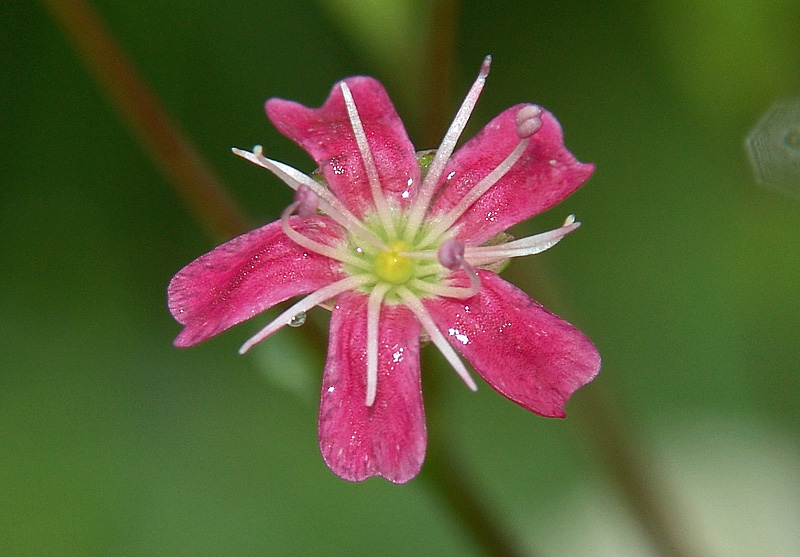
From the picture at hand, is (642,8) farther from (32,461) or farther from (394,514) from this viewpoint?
(32,461)

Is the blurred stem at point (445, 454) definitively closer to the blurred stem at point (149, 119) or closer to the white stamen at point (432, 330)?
the white stamen at point (432, 330)

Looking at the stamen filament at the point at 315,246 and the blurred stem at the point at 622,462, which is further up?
the stamen filament at the point at 315,246

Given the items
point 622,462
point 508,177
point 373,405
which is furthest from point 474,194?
point 622,462

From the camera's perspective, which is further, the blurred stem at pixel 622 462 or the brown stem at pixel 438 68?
the blurred stem at pixel 622 462

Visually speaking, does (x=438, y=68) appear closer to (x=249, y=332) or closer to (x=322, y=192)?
(x=322, y=192)

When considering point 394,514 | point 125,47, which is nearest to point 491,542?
point 394,514

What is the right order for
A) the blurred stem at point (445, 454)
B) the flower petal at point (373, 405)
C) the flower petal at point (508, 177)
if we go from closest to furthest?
the flower petal at point (373, 405) → the flower petal at point (508, 177) → the blurred stem at point (445, 454)

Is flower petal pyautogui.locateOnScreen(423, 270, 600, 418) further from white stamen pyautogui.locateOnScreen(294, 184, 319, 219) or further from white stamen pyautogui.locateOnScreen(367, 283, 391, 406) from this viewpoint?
white stamen pyautogui.locateOnScreen(294, 184, 319, 219)

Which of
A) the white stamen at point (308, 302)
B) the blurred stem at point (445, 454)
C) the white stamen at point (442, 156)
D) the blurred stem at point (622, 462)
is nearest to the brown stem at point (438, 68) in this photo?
the blurred stem at point (445, 454)
